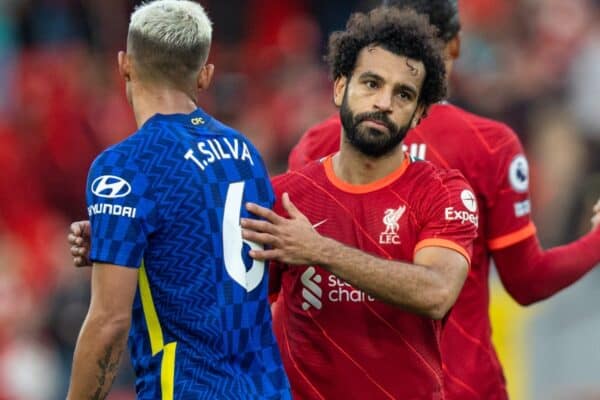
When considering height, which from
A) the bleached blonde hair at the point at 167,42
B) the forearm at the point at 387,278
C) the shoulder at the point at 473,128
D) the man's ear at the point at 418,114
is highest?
the bleached blonde hair at the point at 167,42

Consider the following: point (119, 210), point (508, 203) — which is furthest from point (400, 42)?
point (119, 210)

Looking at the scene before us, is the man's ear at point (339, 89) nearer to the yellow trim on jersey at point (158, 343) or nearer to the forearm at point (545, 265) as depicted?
the yellow trim on jersey at point (158, 343)

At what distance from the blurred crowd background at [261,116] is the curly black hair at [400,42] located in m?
4.97

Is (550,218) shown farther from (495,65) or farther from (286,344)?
(286,344)

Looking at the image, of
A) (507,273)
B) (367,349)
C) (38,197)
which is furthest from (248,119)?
(367,349)

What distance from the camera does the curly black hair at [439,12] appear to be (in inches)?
242

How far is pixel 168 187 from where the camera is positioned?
478 centimetres

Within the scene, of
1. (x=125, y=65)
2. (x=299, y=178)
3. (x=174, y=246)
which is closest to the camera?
(x=174, y=246)

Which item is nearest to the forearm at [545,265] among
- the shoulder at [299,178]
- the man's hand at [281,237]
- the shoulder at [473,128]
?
→ the shoulder at [473,128]

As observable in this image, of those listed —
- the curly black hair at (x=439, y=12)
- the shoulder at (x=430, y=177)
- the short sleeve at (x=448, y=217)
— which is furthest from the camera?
the curly black hair at (x=439, y=12)

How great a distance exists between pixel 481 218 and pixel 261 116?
26.4 ft

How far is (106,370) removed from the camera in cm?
477

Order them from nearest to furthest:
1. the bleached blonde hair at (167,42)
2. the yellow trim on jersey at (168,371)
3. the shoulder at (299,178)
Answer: the yellow trim on jersey at (168,371) → the bleached blonde hair at (167,42) → the shoulder at (299,178)

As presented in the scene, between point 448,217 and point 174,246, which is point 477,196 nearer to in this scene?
point 448,217
